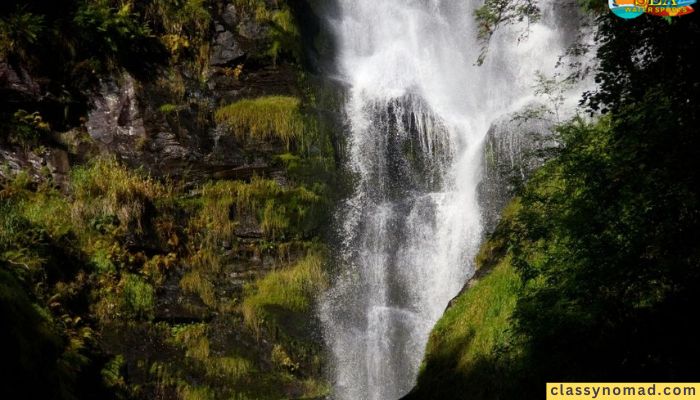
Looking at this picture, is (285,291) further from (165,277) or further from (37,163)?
(37,163)

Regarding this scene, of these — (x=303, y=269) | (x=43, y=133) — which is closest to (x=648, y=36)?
(x=303, y=269)

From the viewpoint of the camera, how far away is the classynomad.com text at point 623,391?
4.14 meters

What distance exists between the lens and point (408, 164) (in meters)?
14.4

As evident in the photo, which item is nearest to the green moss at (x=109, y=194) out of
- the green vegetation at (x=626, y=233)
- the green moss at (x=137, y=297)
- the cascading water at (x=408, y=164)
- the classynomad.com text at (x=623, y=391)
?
the green moss at (x=137, y=297)

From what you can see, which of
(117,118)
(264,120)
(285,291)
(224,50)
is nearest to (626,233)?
(285,291)

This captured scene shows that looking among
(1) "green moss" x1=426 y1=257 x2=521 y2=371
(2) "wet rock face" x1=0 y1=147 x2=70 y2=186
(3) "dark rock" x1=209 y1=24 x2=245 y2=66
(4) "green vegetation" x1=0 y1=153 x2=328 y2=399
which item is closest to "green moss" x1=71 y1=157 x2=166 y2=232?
(4) "green vegetation" x1=0 y1=153 x2=328 y2=399

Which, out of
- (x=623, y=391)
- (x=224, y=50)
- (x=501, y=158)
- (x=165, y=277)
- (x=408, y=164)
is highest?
(x=224, y=50)

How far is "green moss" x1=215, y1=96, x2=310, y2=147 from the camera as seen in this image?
43.5ft

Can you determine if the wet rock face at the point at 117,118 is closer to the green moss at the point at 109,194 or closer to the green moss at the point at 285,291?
the green moss at the point at 109,194

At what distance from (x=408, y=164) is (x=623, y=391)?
1009 cm

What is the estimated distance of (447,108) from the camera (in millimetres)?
17922

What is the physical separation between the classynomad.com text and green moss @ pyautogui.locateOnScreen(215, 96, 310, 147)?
9.32 metres

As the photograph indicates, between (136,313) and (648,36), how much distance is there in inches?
355

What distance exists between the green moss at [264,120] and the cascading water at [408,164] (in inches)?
62.7
